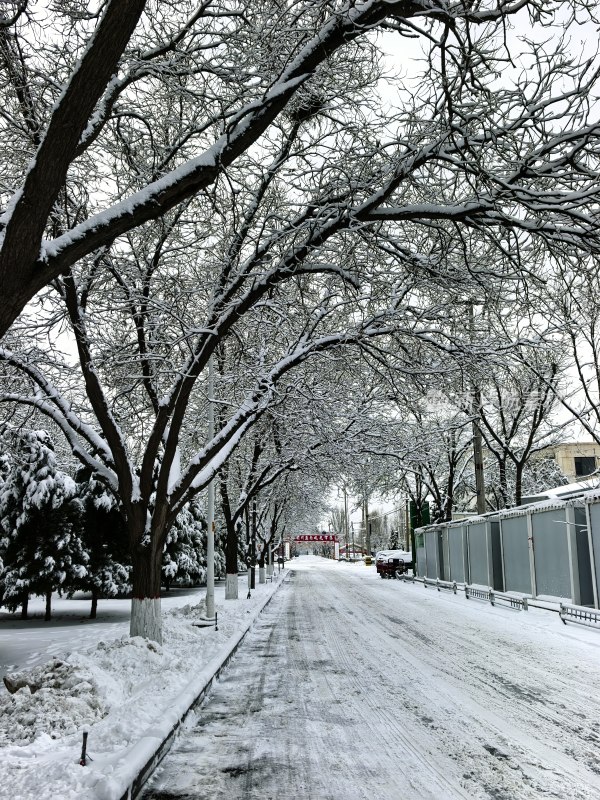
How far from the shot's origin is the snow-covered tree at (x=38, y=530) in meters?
16.2

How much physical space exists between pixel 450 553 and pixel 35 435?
19774mm

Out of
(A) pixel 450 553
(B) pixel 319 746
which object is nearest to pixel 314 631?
(B) pixel 319 746

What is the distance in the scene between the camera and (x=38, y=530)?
54.0 feet

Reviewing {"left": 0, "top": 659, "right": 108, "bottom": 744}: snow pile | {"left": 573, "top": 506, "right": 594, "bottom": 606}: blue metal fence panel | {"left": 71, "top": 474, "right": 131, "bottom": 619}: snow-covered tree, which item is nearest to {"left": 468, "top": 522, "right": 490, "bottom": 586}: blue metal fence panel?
{"left": 573, "top": 506, "right": 594, "bottom": 606}: blue metal fence panel

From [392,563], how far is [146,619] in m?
34.1

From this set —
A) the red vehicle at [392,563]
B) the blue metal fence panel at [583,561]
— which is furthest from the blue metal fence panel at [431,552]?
the blue metal fence panel at [583,561]

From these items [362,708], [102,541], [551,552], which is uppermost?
[102,541]

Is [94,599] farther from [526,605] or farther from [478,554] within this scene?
[478,554]

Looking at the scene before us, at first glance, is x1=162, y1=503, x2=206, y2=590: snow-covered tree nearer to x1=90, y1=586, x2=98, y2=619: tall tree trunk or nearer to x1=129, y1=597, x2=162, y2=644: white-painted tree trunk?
x1=90, y1=586, x2=98, y2=619: tall tree trunk

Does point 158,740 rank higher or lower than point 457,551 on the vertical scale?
lower

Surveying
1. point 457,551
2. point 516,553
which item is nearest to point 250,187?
point 516,553

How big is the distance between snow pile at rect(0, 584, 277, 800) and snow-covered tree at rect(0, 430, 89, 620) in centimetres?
682

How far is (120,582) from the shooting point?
1819 cm

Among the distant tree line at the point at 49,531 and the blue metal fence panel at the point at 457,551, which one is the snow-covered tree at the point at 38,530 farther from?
the blue metal fence panel at the point at 457,551
